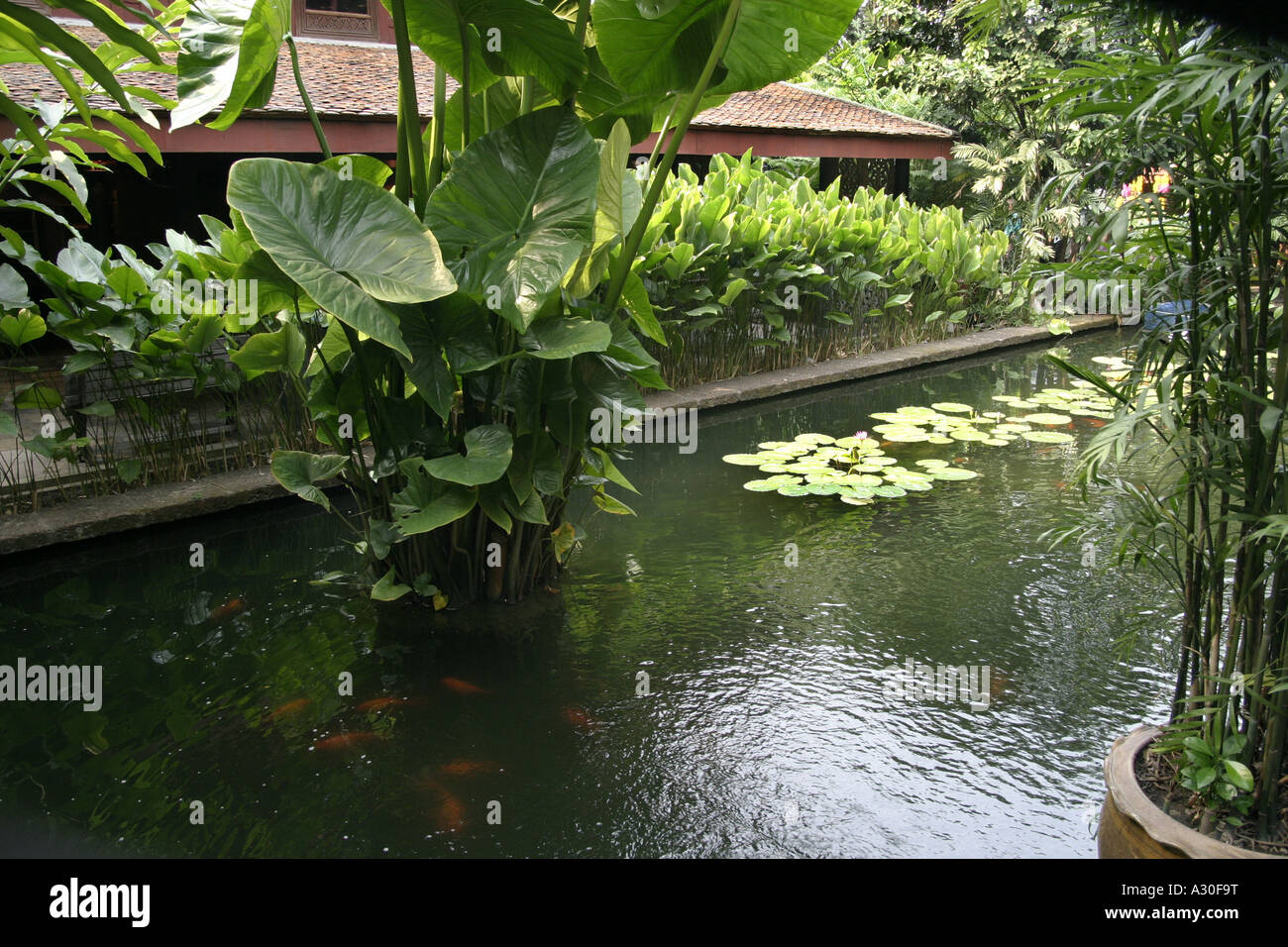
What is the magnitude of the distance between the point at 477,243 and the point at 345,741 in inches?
62.3

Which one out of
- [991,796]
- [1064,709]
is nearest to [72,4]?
[991,796]

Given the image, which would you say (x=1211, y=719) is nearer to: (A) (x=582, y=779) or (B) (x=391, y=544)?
(A) (x=582, y=779)

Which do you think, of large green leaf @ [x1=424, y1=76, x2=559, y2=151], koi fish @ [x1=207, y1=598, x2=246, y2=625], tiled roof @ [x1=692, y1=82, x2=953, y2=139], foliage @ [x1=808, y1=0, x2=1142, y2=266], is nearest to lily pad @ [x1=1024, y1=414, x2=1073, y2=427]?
tiled roof @ [x1=692, y1=82, x2=953, y2=139]

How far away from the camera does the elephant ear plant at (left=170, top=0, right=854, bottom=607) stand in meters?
3.22

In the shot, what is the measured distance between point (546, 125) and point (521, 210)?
0.28 metres

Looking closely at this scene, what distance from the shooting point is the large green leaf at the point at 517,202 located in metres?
3.34

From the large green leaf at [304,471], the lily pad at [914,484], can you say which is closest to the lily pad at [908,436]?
the lily pad at [914,484]

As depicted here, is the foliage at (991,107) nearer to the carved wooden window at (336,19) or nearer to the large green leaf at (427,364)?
the carved wooden window at (336,19)

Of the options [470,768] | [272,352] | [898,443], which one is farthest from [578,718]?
[898,443]

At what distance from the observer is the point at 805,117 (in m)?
11.7
